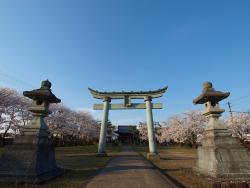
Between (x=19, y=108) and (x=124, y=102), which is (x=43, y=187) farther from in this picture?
(x=19, y=108)

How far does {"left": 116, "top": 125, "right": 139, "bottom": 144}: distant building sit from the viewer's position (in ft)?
212

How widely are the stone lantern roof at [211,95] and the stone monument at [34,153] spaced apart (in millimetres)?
6590

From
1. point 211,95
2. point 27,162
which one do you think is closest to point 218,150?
point 211,95

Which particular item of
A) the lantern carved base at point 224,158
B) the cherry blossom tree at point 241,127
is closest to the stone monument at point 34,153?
the lantern carved base at point 224,158

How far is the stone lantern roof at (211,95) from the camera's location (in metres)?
7.75

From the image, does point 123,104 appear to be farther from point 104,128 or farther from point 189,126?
point 189,126

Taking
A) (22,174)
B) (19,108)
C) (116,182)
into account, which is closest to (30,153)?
(22,174)

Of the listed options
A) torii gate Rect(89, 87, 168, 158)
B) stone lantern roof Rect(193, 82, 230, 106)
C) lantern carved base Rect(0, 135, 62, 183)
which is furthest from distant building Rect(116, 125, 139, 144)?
lantern carved base Rect(0, 135, 62, 183)

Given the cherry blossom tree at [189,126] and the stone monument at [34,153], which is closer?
the stone monument at [34,153]

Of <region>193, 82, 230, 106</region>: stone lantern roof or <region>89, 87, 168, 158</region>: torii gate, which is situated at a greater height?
<region>89, 87, 168, 158</region>: torii gate

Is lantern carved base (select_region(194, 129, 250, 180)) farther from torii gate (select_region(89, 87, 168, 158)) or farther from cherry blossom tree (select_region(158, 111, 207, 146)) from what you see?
cherry blossom tree (select_region(158, 111, 207, 146))

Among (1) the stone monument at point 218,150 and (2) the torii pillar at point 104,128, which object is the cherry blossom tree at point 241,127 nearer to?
(2) the torii pillar at point 104,128

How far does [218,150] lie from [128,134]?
61048 millimetres

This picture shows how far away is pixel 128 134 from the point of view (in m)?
66.7
